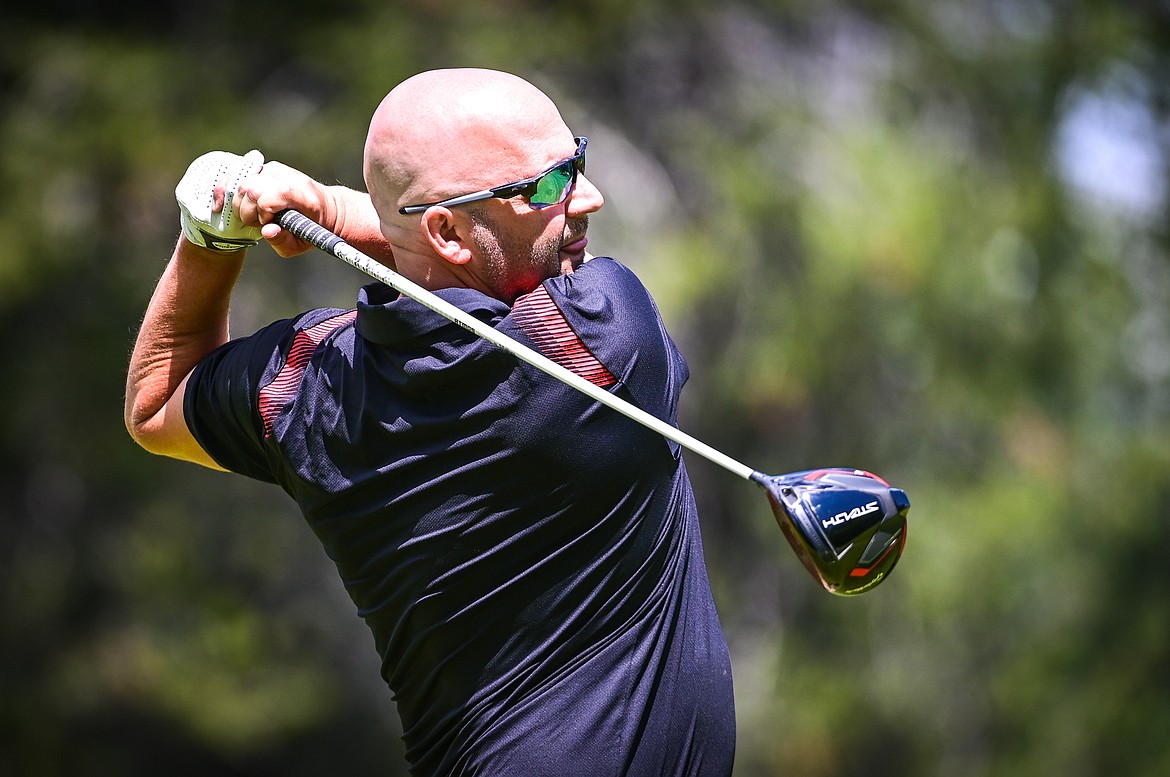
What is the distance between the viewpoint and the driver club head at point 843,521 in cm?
185

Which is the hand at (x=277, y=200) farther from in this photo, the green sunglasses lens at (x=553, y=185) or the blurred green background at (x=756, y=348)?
the blurred green background at (x=756, y=348)

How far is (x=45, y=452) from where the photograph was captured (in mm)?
7188

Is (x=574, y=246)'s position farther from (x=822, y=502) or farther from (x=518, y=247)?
(x=822, y=502)

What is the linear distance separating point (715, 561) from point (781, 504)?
5.22 metres

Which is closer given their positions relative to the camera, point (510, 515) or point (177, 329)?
point (510, 515)

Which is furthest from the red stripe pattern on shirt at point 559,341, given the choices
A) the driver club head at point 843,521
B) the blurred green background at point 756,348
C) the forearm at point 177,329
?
the blurred green background at point 756,348

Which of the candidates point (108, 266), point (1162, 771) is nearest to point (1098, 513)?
point (1162, 771)

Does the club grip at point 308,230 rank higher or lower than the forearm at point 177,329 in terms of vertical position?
higher

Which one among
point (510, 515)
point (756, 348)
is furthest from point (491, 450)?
point (756, 348)

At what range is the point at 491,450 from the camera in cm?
190

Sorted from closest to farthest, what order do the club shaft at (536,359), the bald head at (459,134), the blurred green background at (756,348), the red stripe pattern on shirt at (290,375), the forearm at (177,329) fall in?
→ 1. the club shaft at (536,359)
2. the bald head at (459,134)
3. the red stripe pattern on shirt at (290,375)
4. the forearm at (177,329)
5. the blurred green background at (756,348)

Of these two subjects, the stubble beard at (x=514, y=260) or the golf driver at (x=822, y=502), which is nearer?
the golf driver at (x=822, y=502)

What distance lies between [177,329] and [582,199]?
2.29ft

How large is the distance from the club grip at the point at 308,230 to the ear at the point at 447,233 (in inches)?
5.6
